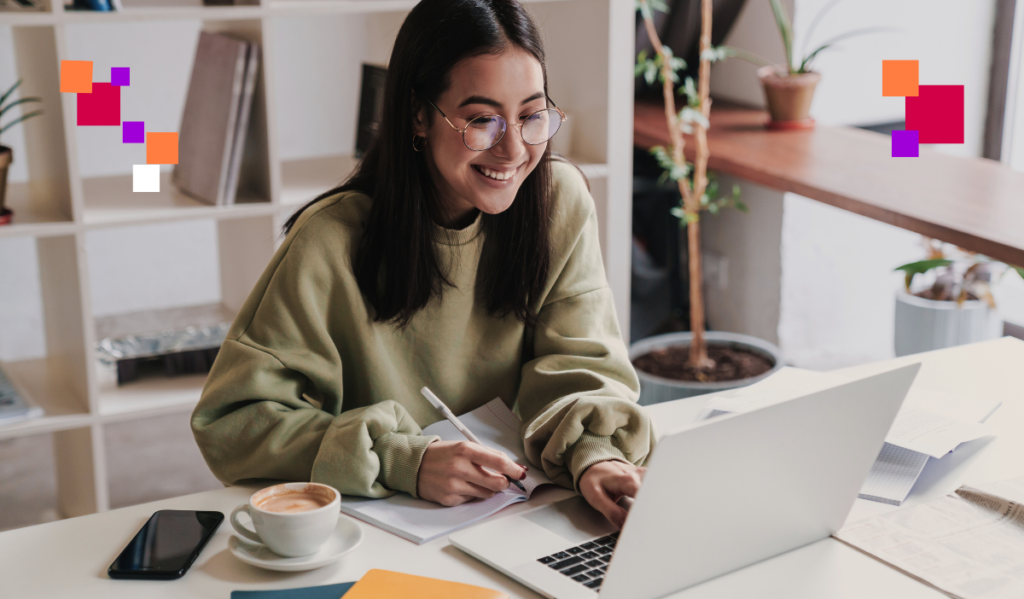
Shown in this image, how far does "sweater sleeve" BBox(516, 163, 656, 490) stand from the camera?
3.60 feet

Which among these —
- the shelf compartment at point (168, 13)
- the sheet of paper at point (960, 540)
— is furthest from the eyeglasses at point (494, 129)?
the shelf compartment at point (168, 13)

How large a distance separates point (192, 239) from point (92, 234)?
319 mm

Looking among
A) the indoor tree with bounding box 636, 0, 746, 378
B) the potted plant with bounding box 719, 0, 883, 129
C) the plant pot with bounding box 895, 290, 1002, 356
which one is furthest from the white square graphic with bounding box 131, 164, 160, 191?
the plant pot with bounding box 895, 290, 1002, 356

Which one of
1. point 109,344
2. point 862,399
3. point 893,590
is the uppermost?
point 862,399

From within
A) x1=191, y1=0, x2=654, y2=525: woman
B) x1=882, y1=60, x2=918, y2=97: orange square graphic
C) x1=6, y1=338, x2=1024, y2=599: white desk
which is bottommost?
x1=6, y1=338, x2=1024, y2=599: white desk

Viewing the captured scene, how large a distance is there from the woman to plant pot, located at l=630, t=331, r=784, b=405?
116 centimetres

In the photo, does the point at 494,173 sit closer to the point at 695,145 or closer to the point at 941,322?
the point at 695,145

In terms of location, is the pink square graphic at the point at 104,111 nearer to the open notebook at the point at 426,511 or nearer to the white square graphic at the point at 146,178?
the white square graphic at the point at 146,178

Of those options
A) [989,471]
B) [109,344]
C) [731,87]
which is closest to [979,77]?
[731,87]

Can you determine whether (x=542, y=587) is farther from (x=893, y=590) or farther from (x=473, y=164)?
(x=473, y=164)

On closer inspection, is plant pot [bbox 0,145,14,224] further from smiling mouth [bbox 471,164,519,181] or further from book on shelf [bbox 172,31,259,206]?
smiling mouth [bbox 471,164,519,181]

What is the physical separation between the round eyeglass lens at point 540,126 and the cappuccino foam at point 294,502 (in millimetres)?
481

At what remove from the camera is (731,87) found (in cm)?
312

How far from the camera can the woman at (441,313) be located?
1.07 metres
